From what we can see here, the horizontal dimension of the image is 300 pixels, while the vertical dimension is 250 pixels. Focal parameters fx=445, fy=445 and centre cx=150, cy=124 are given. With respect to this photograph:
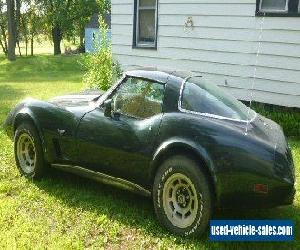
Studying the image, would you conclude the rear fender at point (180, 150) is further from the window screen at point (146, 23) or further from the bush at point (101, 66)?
the bush at point (101, 66)

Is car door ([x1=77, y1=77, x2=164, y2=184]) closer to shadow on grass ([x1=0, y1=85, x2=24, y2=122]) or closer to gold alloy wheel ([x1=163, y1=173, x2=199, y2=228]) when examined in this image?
gold alloy wheel ([x1=163, y1=173, x2=199, y2=228])

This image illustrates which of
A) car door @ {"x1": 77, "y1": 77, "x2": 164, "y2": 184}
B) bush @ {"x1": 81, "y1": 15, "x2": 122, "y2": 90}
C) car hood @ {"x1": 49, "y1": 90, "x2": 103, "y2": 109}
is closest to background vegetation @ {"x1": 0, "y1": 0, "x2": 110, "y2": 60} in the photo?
bush @ {"x1": 81, "y1": 15, "x2": 122, "y2": 90}

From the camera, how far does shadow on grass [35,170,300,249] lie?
14.3ft

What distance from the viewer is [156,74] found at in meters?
→ 5.01

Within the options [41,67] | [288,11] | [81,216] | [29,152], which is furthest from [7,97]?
[41,67]

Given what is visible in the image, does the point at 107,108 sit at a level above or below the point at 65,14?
below

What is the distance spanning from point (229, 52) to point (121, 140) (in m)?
5.27

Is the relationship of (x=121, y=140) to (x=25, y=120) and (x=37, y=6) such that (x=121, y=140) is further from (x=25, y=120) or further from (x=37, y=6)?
(x=37, y=6)

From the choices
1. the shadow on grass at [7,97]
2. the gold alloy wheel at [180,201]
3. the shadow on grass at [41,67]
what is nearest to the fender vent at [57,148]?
the gold alloy wheel at [180,201]

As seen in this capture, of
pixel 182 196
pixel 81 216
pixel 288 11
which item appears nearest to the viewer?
pixel 182 196

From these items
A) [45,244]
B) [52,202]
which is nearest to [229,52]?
[52,202]

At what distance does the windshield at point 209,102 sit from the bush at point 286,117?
3.82 metres

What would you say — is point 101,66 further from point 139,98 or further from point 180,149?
point 180,149

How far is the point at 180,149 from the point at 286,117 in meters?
4.80
